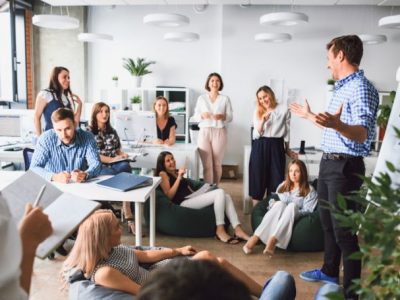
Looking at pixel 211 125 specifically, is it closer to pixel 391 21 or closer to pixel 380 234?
pixel 391 21

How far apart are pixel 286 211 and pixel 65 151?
6.27 feet

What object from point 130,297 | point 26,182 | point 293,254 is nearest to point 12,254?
point 26,182

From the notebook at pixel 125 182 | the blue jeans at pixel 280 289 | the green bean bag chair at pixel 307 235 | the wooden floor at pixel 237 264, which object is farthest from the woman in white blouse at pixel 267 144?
the blue jeans at pixel 280 289

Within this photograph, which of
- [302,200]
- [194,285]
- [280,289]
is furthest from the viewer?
[302,200]

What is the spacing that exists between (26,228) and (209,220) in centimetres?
298

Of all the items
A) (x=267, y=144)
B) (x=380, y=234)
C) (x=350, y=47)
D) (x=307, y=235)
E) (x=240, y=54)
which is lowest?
(x=307, y=235)

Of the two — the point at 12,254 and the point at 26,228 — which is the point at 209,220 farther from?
the point at 12,254

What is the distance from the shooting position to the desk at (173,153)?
477cm

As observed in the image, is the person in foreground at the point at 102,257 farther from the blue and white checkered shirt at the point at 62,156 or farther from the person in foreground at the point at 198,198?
the person in foreground at the point at 198,198

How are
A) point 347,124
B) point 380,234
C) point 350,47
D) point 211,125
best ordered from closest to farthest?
1. point 380,234
2. point 347,124
3. point 350,47
4. point 211,125

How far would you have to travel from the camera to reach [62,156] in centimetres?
348

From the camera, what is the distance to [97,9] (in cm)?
733

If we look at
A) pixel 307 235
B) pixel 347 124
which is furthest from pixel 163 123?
pixel 347 124

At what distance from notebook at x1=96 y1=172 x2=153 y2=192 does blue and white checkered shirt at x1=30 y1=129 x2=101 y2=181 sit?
262mm
